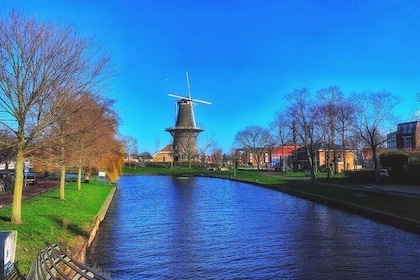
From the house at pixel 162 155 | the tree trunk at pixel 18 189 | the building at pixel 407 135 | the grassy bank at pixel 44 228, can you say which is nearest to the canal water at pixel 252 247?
the grassy bank at pixel 44 228

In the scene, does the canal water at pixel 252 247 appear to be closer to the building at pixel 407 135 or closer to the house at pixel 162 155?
the building at pixel 407 135

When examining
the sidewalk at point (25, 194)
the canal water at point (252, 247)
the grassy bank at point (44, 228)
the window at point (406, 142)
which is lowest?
the canal water at point (252, 247)

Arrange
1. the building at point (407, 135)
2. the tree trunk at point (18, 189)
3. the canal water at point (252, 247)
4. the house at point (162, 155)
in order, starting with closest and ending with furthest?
1. the canal water at point (252, 247)
2. the tree trunk at point (18, 189)
3. the building at point (407, 135)
4. the house at point (162, 155)

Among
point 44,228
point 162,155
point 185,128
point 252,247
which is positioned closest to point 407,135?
point 185,128

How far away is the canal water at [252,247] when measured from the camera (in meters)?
12.9

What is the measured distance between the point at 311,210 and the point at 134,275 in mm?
18688

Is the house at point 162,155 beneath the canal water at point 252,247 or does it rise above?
above

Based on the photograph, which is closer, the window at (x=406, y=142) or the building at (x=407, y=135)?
the building at (x=407, y=135)

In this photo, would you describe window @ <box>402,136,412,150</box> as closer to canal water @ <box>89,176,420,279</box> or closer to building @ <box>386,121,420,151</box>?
building @ <box>386,121,420,151</box>

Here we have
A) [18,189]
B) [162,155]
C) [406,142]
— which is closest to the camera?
[18,189]

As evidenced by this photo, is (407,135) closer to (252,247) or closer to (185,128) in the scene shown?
(185,128)

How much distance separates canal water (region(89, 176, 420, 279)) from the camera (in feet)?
42.2

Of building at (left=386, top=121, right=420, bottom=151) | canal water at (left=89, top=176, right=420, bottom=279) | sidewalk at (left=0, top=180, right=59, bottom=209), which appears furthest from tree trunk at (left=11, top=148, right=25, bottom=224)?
building at (left=386, top=121, right=420, bottom=151)

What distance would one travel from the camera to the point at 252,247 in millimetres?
16406
